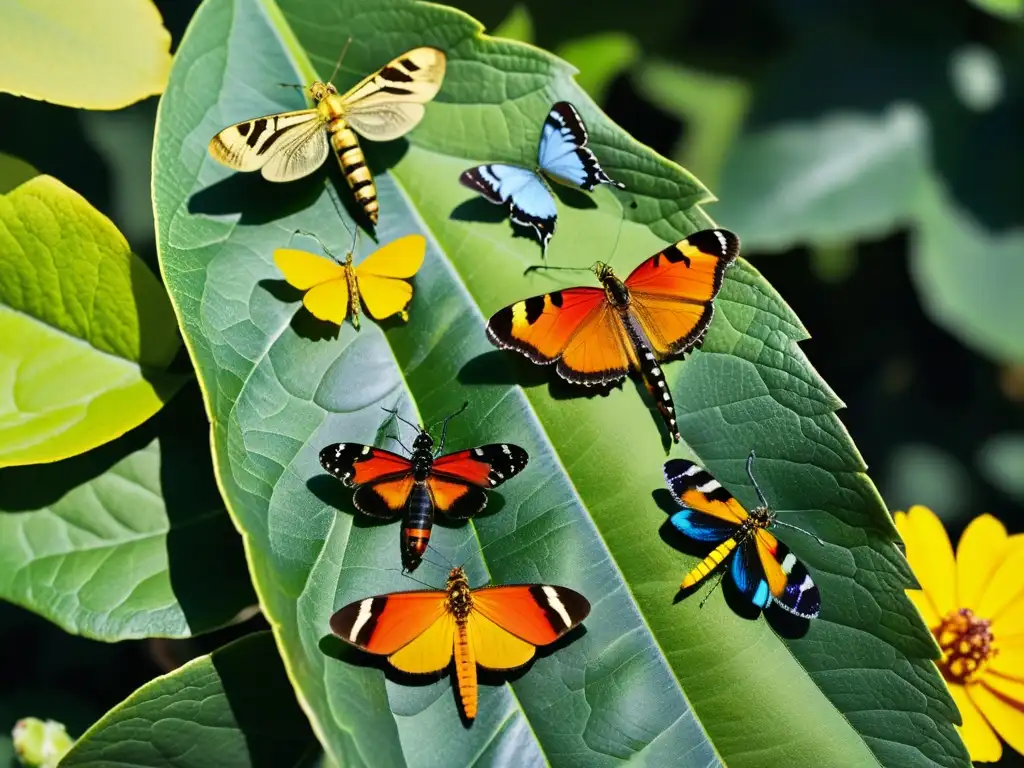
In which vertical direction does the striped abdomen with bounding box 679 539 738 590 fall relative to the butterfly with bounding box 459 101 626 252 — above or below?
below

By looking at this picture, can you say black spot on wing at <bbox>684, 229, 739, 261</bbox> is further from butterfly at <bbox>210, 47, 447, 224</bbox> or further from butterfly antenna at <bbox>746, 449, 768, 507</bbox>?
butterfly at <bbox>210, 47, 447, 224</bbox>

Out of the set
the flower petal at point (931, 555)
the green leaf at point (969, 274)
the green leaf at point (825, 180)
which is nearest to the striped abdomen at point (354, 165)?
the flower petal at point (931, 555)

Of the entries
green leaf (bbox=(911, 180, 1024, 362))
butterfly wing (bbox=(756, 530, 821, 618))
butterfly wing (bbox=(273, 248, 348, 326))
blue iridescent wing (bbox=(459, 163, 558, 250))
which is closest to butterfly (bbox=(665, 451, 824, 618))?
butterfly wing (bbox=(756, 530, 821, 618))

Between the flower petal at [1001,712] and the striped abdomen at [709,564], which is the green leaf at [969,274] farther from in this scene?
the striped abdomen at [709,564]

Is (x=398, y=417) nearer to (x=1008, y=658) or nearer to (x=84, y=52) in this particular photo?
(x=84, y=52)

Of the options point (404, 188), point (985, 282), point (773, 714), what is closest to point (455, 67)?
point (404, 188)

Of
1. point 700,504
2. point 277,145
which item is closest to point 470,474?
point 700,504
